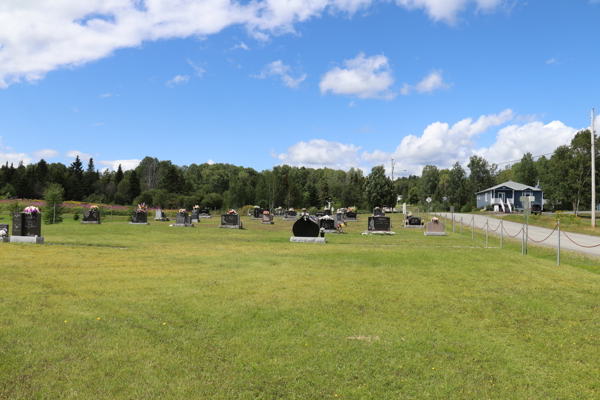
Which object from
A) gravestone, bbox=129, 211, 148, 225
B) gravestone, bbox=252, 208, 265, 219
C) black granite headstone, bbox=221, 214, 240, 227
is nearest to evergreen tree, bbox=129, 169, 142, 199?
gravestone, bbox=252, 208, 265, 219

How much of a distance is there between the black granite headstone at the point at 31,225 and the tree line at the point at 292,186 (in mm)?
44983

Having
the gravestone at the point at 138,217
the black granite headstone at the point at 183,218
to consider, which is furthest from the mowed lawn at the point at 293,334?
the gravestone at the point at 138,217

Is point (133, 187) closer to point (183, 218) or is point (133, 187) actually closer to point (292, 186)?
point (292, 186)

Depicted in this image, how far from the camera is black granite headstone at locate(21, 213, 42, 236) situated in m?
18.5

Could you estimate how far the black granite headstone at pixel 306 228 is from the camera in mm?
21438

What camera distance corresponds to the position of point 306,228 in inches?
845

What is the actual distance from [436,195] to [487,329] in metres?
96.2

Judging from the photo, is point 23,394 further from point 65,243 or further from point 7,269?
point 65,243

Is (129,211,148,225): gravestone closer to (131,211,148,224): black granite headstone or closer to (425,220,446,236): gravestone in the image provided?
(131,211,148,224): black granite headstone

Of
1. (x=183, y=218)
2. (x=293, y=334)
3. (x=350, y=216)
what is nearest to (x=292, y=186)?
(x=350, y=216)

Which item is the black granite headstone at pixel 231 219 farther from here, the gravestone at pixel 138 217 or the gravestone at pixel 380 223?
the gravestone at pixel 380 223

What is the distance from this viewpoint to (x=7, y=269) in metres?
10.6

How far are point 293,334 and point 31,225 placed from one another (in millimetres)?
17199

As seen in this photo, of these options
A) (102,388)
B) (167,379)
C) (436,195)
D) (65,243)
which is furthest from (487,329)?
(436,195)
